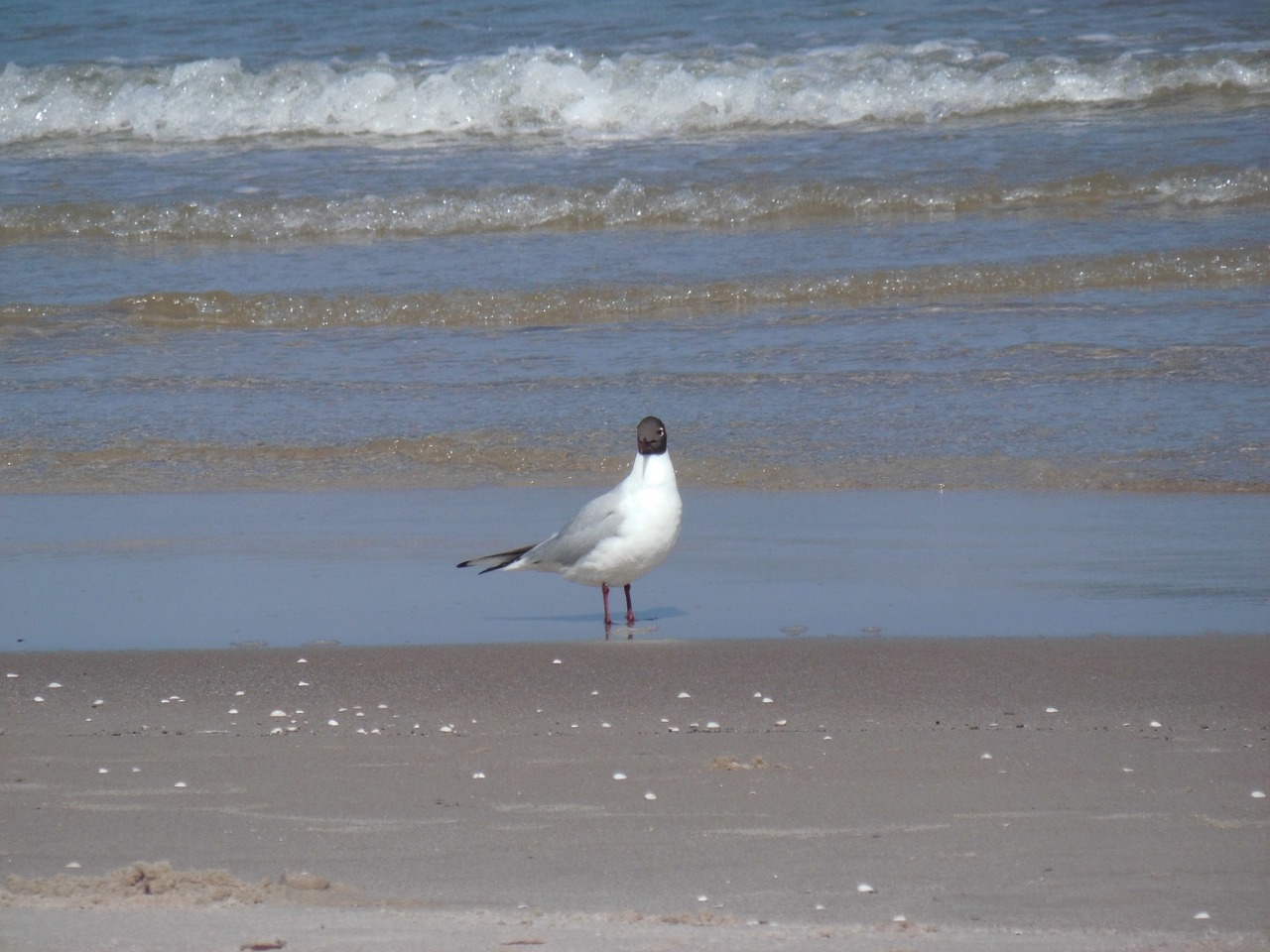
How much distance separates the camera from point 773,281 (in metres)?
9.55

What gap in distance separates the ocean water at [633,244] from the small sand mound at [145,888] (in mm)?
3534

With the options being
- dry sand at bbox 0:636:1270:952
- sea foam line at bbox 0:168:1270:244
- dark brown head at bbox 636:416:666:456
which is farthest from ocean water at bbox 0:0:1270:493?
dry sand at bbox 0:636:1270:952

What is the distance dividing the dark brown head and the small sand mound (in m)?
2.27

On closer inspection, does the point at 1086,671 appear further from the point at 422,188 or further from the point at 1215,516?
the point at 422,188

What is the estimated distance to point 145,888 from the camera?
288cm

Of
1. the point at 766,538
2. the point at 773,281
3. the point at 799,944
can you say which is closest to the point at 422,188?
the point at 773,281

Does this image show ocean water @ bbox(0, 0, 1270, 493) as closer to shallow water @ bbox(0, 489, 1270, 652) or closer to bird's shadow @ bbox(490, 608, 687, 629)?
shallow water @ bbox(0, 489, 1270, 652)

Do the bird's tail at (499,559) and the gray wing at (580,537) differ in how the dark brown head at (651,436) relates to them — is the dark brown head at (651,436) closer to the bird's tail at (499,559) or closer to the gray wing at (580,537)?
the gray wing at (580,537)

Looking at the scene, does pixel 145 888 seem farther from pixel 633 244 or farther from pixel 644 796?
pixel 633 244

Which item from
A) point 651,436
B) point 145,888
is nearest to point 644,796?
point 145,888

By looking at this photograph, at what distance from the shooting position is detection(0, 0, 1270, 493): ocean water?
6805mm

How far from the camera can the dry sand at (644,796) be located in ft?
9.01

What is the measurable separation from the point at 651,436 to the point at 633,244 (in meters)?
6.09

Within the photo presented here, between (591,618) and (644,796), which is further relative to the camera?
(591,618)
